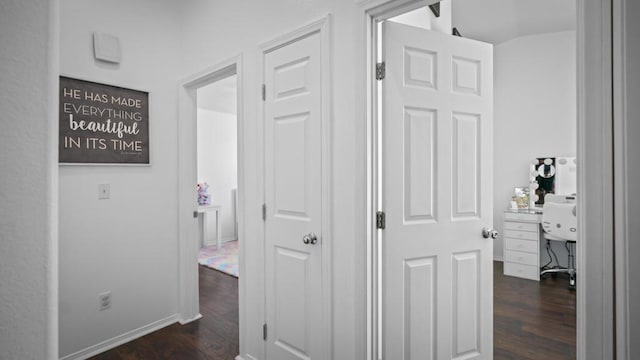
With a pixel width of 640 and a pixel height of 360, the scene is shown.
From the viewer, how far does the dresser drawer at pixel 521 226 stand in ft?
12.5

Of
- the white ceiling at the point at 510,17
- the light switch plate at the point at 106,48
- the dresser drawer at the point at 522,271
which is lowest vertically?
the dresser drawer at the point at 522,271

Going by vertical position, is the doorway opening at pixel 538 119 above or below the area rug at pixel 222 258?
above

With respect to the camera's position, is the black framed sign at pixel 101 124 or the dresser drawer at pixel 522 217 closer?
the black framed sign at pixel 101 124

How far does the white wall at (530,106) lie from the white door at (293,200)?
3.99 metres

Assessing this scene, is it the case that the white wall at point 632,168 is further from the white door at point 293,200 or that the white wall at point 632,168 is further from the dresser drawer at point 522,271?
the dresser drawer at point 522,271

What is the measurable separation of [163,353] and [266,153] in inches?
65.2

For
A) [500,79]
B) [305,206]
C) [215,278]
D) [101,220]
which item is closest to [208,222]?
[215,278]

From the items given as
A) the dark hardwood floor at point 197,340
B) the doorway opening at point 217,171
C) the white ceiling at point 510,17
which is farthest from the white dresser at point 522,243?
the doorway opening at point 217,171

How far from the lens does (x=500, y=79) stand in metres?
4.61

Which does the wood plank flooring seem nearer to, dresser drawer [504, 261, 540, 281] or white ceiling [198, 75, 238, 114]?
dresser drawer [504, 261, 540, 281]

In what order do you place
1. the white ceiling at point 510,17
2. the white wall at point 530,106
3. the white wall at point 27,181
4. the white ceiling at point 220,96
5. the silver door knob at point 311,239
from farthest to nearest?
1. the white ceiling at point 220,96
2. the white wall at point 530,106
3. the white ceiling at point 510,17
4. the silver door knob at point 311,239
5. the white wall at point 27,181

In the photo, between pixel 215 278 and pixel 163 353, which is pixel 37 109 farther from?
pixel 215 278

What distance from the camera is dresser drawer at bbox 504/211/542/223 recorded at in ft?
12.5

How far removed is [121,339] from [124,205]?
1042mm
